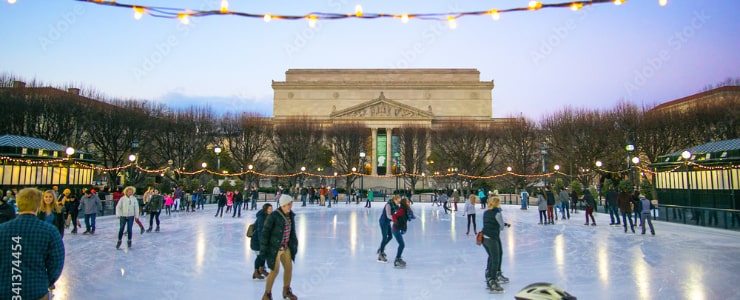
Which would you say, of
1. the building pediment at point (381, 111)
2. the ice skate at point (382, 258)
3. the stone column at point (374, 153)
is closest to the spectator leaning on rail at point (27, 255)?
the ice skate at point (382, 258)

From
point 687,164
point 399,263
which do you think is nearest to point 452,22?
point 399,263

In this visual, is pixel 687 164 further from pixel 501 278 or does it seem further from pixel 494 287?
pixel 494 287

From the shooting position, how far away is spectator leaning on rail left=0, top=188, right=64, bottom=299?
3.13 metres

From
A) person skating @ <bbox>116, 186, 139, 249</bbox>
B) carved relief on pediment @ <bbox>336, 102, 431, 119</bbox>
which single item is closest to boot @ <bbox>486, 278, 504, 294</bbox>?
person skating @ <bbox>116, 186, 139, 249</bbox>

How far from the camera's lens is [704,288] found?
649 cm

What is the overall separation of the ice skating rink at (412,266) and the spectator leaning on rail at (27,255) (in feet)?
9.31

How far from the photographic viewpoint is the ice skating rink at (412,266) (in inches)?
246

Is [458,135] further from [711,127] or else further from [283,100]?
[283,100]

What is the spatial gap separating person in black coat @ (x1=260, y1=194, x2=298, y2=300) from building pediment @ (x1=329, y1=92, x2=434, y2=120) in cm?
5438

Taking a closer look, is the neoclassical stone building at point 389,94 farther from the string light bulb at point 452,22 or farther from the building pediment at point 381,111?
the string light bulb at point 452,22

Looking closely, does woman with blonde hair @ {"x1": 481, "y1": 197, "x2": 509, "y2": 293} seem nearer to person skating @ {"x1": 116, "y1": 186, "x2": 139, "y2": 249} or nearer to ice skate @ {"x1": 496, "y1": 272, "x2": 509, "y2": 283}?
ice skate @ {"x1": 496, "y1": 272, "x2": 509, "y2": 283}

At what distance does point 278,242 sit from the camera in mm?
5277

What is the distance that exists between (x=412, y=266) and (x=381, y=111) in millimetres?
52739

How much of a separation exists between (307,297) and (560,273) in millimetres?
4416
